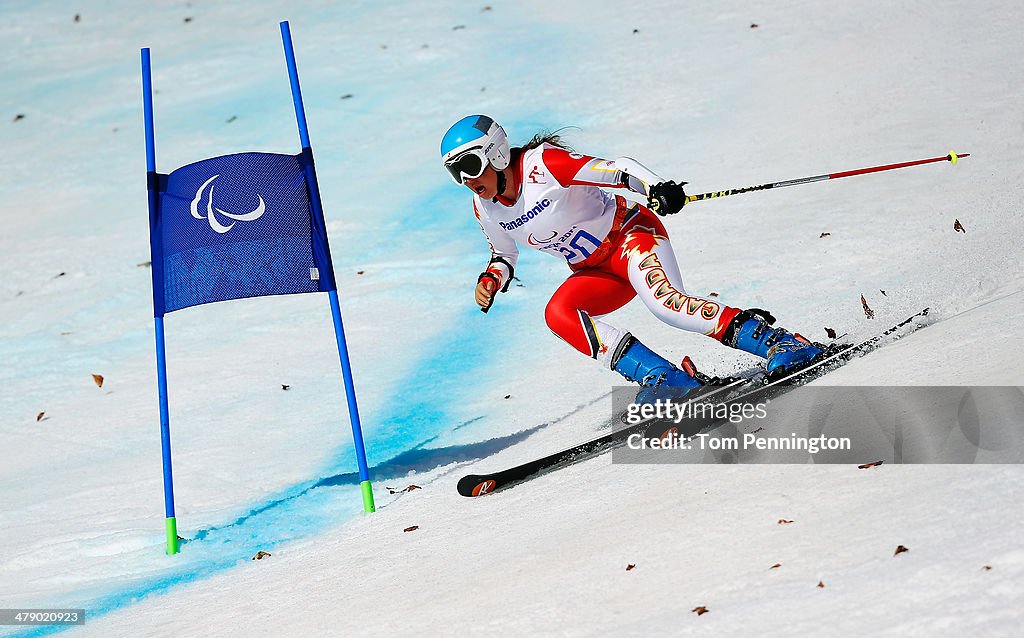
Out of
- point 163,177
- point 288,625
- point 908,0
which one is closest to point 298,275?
point 163,177

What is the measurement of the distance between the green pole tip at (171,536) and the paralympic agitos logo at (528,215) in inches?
74.5

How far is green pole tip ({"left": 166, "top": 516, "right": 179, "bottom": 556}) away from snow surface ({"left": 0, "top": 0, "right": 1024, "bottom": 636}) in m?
0.10

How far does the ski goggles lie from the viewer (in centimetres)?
478

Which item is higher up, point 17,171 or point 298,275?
point 17,171

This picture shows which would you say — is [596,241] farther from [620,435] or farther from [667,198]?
[620,435]

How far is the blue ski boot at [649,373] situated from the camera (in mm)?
4957

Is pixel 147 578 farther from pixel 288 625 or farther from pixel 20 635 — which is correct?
pixel 288 625

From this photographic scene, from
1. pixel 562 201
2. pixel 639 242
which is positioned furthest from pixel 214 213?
pixel 639 242

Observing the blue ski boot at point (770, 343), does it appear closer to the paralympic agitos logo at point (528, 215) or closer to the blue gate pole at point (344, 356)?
the paralympic agitos logo at point (528, 215)

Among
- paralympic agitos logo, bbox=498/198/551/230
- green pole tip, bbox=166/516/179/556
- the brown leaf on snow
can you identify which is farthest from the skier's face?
the brown leaf on snow

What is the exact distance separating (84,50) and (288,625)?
12058mm

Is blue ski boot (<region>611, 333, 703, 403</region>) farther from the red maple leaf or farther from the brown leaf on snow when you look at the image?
the brown leaf on snow

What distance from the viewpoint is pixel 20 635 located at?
14.5ft

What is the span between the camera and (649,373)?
16.4 ft
